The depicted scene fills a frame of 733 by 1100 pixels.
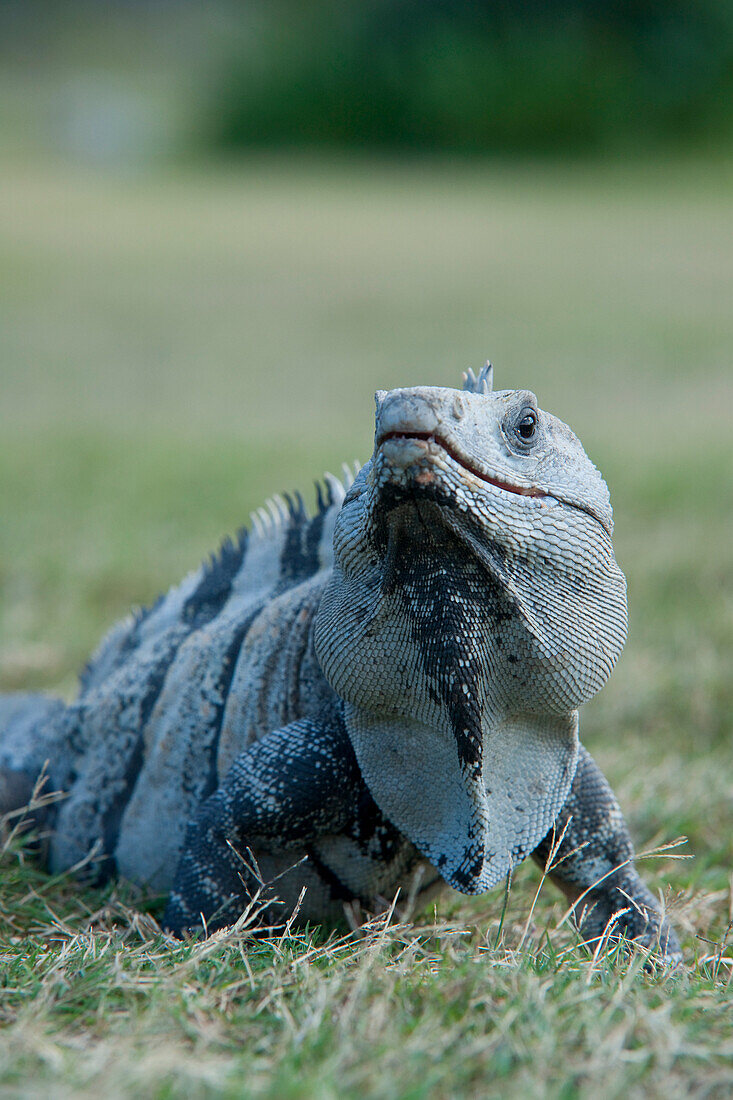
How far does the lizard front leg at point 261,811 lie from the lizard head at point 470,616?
0.09 m

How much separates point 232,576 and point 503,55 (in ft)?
98.9

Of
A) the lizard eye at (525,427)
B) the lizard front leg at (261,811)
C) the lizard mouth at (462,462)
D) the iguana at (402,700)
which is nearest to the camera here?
the lizard mouth at (462,462)

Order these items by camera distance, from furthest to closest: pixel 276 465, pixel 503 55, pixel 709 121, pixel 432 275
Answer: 1. pixel 503 55
2. pixel 709 121
3. pixel 432 275
4. pixel 276 465

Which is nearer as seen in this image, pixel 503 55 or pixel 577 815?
pixel 577 815

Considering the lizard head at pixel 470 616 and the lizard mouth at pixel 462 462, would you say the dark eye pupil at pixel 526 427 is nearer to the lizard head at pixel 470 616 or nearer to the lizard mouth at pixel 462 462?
the lizard head at pixel 470 616

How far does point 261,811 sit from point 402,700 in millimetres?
459

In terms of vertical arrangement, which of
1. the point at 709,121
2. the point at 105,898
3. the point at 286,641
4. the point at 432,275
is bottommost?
the point at 105,898

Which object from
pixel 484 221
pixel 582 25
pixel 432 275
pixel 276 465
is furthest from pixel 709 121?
pixel 276 465

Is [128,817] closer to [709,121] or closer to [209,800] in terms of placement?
[209,800]

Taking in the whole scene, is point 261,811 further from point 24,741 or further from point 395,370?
point 395,370

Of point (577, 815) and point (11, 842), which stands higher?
point (577, 815)

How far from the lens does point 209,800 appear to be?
2688 millimetres

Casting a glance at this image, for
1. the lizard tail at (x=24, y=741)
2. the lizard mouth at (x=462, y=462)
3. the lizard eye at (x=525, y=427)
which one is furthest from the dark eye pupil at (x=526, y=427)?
the lizard tail at (x=24, y=741)

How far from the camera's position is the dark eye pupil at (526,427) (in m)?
2.35
